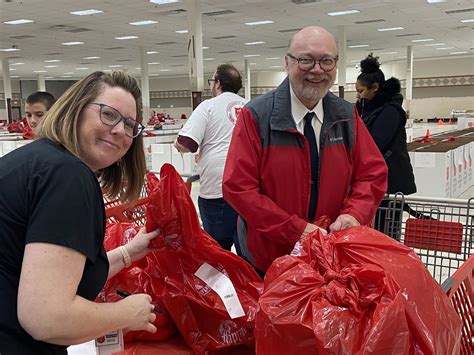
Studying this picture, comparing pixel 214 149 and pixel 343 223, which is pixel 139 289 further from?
pixel 214 149

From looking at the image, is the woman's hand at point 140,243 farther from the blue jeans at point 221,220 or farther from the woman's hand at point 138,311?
the blue jeans at point 221,220

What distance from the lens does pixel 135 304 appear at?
4.05 ft

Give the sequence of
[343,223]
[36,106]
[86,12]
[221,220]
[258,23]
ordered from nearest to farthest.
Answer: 1. [343,223]
2. [221,220]
3. [36,106]
4. [86,12]
5. [258,23]

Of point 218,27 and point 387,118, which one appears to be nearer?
point 387,118

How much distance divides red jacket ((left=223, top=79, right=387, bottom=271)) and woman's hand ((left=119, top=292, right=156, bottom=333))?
27.3 inches

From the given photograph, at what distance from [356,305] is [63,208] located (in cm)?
68

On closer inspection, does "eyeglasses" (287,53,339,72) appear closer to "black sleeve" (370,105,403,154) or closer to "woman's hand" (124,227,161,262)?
"woman's hand" (124,227,161,262)

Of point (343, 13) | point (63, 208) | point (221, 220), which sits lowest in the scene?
point (221, 220)

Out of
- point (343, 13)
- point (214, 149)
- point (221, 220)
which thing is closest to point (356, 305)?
point (221, 220)

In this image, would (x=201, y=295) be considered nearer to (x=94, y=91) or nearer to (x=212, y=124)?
(x=94, y=91)

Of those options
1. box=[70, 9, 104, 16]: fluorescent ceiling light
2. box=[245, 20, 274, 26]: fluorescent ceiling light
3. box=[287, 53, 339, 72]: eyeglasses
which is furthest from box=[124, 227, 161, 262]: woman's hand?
box=[245, 20, 274, 26]: fluorescent ceiling light

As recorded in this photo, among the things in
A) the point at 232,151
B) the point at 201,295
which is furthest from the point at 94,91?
the point at 232,151

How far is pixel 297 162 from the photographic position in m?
1.92

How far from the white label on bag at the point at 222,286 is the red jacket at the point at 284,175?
1.22 ft
